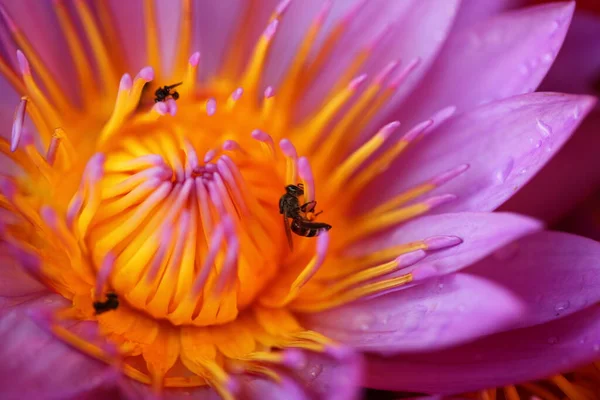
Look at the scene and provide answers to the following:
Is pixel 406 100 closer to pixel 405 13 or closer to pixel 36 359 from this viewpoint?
pixel 405 13

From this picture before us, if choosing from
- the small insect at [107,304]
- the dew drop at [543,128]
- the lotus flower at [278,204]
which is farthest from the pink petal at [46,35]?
the dew drop at [543,128]

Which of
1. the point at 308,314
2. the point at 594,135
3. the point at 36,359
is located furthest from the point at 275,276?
the point at 594,135

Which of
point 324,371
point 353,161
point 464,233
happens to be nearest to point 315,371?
point 324,371

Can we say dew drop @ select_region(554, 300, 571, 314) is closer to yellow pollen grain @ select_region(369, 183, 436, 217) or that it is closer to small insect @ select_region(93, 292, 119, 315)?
yellow pollen grain @ select_region(369, 183, 436, 217)

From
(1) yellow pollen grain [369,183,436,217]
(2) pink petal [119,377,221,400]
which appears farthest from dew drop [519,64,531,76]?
(2) pink petal [119,377,221,400]

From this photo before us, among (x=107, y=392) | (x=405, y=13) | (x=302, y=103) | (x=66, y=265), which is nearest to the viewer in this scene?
(x=107, y=392)

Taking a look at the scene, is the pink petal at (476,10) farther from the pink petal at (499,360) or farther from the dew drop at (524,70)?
the pink petal at (499,360)

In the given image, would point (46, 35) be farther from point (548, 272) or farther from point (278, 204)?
point (548, 272)
